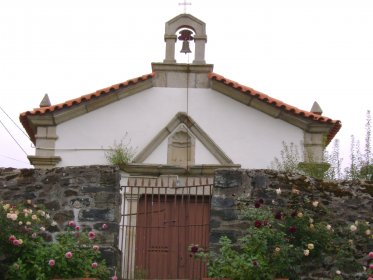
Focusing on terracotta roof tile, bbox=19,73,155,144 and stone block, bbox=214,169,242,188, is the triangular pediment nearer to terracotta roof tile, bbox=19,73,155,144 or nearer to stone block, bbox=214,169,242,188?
terracotta roof tile, bbox=19,73,155,144

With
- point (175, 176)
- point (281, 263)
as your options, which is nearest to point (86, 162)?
point (175, 176)

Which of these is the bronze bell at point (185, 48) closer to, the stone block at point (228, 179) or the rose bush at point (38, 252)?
the stone block at point (228, 179)

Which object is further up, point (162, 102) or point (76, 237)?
point (162, 102)

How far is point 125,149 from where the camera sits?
12422mm

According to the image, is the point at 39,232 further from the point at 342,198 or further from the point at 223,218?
the point at 342,198

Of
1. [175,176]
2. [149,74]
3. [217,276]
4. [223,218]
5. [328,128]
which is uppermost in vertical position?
[149,74]

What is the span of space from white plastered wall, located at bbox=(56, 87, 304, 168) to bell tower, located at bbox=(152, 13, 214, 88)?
19cm

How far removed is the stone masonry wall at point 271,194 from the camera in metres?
7.34

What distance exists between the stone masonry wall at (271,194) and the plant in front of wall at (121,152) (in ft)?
16.2

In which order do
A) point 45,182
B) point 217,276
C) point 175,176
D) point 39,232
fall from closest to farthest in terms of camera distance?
point 217,276 < point 39,232 < point 45,182 < point 175,176

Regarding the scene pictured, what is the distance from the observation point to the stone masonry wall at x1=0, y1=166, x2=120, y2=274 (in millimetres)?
7555

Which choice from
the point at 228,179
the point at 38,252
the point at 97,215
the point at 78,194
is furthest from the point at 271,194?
the point at 38,252

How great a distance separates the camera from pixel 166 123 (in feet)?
41.5

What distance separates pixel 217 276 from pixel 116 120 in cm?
642
